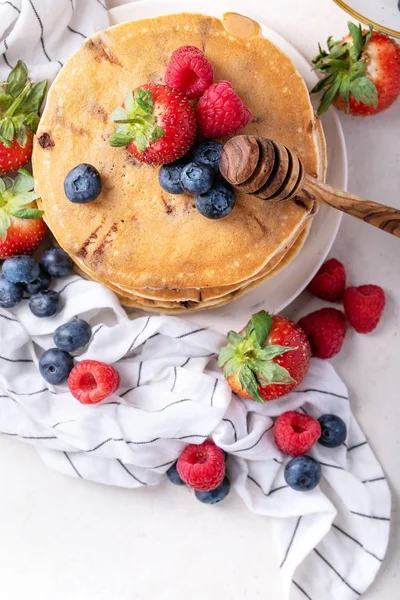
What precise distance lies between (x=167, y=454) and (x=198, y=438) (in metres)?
0.10

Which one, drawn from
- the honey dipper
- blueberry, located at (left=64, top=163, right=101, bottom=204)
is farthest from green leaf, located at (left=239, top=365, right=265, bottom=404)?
blueberry, located at (left=64, top=163, right=101, bottom=204)

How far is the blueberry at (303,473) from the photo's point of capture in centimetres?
187

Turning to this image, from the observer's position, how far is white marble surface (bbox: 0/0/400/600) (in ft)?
6.56

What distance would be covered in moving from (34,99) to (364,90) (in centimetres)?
83

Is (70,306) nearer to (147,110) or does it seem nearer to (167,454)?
(167,454)

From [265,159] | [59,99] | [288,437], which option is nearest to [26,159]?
[59,99]

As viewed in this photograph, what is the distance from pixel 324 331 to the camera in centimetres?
192

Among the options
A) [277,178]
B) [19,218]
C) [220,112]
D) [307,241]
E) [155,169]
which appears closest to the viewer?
[277,178]

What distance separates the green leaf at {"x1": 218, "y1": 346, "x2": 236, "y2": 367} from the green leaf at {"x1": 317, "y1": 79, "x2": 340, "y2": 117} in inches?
25.5

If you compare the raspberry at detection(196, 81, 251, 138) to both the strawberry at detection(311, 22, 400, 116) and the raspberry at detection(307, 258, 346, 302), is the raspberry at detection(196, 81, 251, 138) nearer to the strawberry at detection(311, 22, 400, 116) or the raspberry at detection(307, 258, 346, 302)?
the strawberry at detection(311, 22, 400, 116)

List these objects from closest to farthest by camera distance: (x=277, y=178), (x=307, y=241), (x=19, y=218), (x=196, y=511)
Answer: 1. (x=277, y=178)
2. (x=19, y=218)
3. (x=307, y=241)
4. (x=196, y=511)

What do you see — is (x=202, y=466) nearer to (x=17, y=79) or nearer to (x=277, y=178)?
(x=277, y=178)

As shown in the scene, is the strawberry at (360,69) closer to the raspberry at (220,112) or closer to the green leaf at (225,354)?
the raspberry at (220,112)

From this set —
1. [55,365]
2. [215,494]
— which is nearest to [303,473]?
[215,494]
